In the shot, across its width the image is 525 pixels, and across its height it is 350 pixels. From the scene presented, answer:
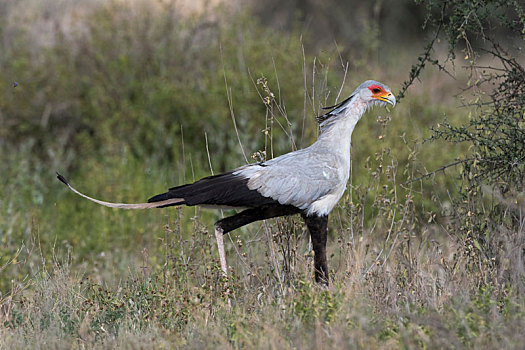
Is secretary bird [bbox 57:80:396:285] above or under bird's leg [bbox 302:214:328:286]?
above

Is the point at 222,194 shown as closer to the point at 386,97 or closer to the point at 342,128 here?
the point at 342,128


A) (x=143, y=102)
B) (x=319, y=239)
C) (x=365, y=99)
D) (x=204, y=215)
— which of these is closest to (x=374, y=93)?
(x=365, y=99)

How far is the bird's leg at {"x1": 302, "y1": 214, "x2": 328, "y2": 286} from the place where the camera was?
4.95 metres

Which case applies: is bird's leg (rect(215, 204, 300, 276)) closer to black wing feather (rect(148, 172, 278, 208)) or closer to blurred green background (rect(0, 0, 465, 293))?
black wing feather (rect(148, 172, 278, 208))

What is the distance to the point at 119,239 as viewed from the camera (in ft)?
25.5

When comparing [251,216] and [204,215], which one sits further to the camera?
[204,215]

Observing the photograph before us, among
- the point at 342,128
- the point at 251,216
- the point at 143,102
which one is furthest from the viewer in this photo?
the point at 143,102

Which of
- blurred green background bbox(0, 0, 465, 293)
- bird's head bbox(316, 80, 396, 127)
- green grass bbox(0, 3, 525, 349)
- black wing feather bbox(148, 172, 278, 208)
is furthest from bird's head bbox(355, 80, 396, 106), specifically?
blurred green background bbox(0, 0, 465, 293)

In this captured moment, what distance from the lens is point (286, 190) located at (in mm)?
4809

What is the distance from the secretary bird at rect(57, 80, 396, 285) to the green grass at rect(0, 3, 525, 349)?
11.4 inches

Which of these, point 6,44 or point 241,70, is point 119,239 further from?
point 6,44

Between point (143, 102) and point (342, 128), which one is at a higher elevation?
point (143, 102)

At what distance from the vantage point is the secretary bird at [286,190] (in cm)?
476

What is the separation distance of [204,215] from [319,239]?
347 cm
